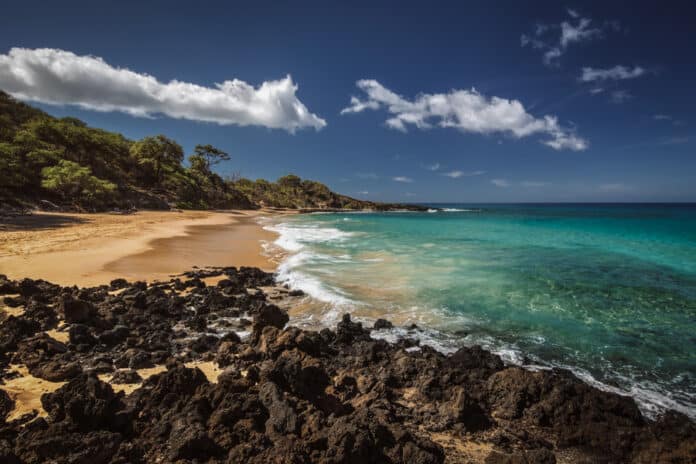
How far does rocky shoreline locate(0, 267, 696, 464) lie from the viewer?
329 cm

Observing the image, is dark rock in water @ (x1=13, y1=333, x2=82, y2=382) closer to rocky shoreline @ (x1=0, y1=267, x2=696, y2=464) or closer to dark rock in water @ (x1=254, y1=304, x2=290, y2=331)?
rocky shoreline @ (x1=0, y1=267, x2=696, y2=464)

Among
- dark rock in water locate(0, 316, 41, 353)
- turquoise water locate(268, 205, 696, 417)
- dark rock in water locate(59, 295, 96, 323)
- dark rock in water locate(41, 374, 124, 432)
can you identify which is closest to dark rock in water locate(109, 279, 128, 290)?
dark rock in water locate(59, 295, 96, 323)

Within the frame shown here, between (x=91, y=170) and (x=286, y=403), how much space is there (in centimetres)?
5477

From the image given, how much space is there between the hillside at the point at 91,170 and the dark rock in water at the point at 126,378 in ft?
117

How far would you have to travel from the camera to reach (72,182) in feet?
112

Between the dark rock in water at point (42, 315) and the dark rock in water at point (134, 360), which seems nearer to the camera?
the dark rock in water at point (134, 360)

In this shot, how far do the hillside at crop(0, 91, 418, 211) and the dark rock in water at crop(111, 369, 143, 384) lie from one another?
35.6 meters

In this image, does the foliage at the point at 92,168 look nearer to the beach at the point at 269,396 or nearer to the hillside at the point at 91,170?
the hillside at the point at 91,170

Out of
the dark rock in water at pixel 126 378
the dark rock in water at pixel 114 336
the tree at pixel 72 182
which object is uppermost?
the tree at pixel 72 182

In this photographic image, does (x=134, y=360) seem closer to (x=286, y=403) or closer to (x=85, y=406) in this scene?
(x=85, y=406)

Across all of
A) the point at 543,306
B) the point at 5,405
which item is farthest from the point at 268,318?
the point at 543,306

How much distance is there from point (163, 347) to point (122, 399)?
1.92 metres

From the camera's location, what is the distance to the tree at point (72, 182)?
109ft

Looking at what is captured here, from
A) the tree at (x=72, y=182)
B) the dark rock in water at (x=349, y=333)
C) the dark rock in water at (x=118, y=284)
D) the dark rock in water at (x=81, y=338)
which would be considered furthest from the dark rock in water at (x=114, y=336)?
the tree at (x=72, y=182)
